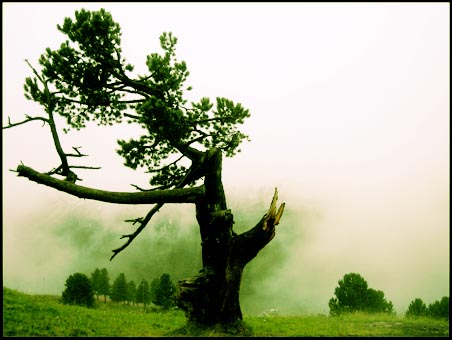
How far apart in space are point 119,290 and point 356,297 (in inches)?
2091

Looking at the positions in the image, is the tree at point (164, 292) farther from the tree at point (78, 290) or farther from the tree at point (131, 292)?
the tree at point (131, 292)

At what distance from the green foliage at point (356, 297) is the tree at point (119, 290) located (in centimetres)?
5078

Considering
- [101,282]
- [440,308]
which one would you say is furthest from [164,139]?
[101,282]

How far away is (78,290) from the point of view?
2805 cm

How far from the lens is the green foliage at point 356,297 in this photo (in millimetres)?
25281

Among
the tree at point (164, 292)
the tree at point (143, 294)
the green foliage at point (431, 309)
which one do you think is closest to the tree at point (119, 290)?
the tree at point (143, 294)

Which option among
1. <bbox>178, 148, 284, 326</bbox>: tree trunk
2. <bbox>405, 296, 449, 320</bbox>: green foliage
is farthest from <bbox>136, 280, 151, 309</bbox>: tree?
<bbox>178, 148, 284, 326</bbox>: tree trunk

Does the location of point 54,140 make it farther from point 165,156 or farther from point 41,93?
point 165,156

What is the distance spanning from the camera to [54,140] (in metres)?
10.4

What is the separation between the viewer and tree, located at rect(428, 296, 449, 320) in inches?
734

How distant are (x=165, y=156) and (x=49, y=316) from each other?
261 inches

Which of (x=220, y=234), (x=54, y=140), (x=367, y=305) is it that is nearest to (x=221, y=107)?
(x=220, y=234)

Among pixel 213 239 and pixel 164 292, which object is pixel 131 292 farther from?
pixel 213 239

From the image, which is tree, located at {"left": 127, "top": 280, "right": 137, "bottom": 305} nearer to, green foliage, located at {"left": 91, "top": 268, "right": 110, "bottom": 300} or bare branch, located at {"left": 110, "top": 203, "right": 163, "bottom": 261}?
green foliage, located at {"left": 91, "top": 268, "right": 110, "bottom": 300}
